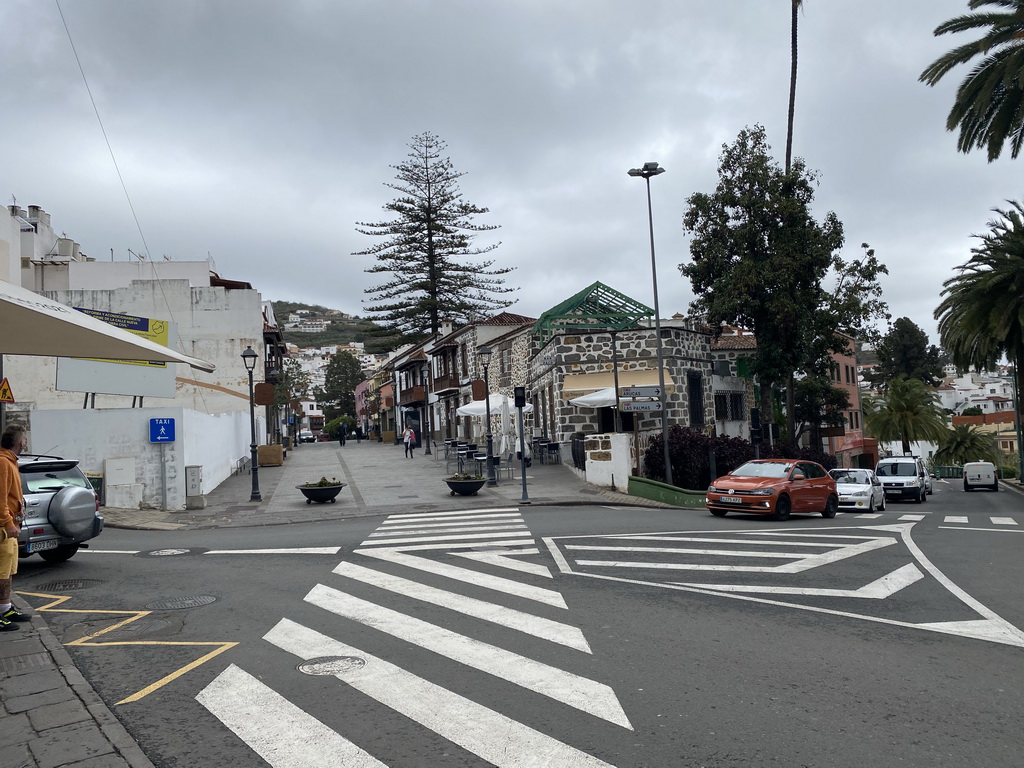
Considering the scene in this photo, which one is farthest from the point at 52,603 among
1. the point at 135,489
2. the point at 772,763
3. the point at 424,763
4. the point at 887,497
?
the point at 887,497

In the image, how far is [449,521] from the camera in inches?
698

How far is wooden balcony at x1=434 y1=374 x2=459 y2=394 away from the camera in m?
48.6

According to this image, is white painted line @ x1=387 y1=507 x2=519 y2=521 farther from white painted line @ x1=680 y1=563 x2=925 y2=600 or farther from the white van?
the white van

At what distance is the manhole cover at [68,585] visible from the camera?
1002 cm

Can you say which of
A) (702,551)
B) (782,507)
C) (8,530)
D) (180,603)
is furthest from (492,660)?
(782,507)

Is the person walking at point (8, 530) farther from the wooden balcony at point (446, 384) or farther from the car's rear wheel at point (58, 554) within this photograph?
the wooden balcony at point (446, 384)

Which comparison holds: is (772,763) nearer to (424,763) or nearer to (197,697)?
(424,763)

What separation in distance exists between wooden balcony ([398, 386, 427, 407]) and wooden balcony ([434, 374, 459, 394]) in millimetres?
3099

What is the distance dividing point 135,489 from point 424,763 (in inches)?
694

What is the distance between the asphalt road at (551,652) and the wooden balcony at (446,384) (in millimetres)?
35235

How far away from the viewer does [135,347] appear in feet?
28.4

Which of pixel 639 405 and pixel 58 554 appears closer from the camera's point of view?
pixel 58 554

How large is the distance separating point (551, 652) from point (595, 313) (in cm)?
2492

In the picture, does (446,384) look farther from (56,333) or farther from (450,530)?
(56,333)
